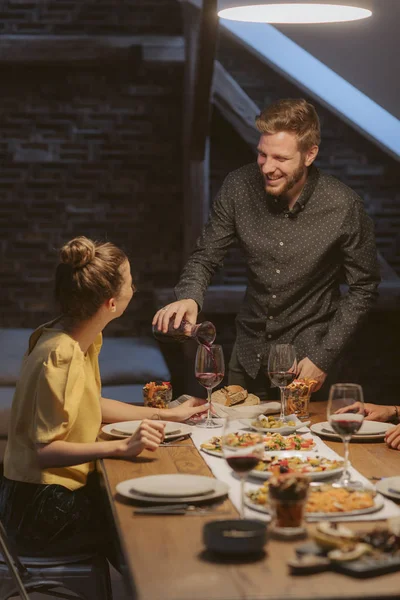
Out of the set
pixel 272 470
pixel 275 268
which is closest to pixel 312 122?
pixel 275 268

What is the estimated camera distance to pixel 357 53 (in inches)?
197

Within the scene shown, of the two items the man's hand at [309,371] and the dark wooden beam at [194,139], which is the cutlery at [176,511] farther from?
the dark wooden beam at [194,139]

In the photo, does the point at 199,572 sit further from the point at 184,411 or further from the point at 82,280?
the point at 184,411

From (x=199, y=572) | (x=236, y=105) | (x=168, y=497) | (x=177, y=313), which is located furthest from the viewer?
(x=236, y=105)

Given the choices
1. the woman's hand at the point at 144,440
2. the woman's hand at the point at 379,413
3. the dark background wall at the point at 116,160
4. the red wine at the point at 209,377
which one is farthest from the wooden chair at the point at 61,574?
the dark background wall at the point at 116,160

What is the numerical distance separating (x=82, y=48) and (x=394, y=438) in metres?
4.43

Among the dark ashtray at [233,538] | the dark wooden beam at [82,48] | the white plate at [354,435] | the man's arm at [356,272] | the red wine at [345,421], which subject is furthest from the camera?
the dark wooden beam at [82,48]

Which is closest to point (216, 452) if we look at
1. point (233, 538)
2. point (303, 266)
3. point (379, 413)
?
point (379, 413)

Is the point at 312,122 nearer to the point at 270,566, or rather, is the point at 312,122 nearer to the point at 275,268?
the point at 275,268

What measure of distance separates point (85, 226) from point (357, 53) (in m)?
2.36

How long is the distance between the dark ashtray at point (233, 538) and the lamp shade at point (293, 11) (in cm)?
173

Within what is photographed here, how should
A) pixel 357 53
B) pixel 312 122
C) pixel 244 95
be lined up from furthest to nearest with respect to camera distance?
pixel 244 95 → pixel 357 53 → pixel 312 122

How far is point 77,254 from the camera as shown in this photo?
254cm

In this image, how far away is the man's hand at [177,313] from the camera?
292 centimetres
